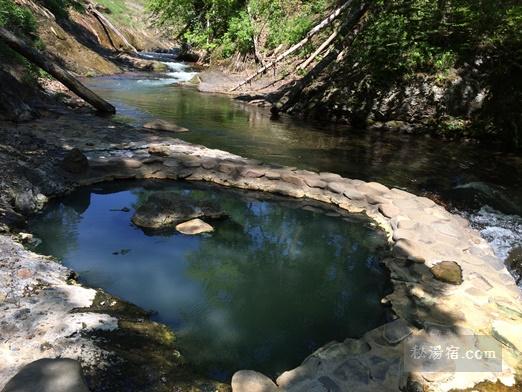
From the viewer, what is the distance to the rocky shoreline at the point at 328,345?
269 cm

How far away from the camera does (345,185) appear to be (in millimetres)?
6070

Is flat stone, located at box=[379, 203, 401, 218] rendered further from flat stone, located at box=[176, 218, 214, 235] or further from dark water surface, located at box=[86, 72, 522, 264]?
flat stone, located at box=[176, 218, 214, 235]

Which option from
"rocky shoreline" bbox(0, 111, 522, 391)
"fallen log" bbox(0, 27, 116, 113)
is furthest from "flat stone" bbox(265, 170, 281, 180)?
"fallen log" bbox(0, 27, 116, 113)

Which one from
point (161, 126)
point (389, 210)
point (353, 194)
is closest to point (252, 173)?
point (353, 194)

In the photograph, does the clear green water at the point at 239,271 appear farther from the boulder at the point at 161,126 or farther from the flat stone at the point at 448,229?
the boulder at the point at 161,126

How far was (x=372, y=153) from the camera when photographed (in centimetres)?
880

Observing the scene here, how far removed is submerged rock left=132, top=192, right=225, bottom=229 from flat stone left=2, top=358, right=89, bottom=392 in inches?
105

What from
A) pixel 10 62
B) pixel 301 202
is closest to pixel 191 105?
pixel 10 62

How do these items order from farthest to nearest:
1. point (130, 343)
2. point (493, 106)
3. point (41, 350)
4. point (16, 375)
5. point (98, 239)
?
point (493, 106)
point (98, 239)
point (130, 343)
point (41, 350)
point (16, 375)

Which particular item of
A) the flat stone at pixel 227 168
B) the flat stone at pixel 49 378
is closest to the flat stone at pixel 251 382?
the flat stone at pixel 49 378

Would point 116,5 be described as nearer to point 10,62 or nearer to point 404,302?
point 10,62

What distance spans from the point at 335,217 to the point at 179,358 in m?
3.23

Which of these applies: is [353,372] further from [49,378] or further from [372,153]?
[372,153]

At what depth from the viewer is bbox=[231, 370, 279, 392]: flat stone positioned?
2.61m
